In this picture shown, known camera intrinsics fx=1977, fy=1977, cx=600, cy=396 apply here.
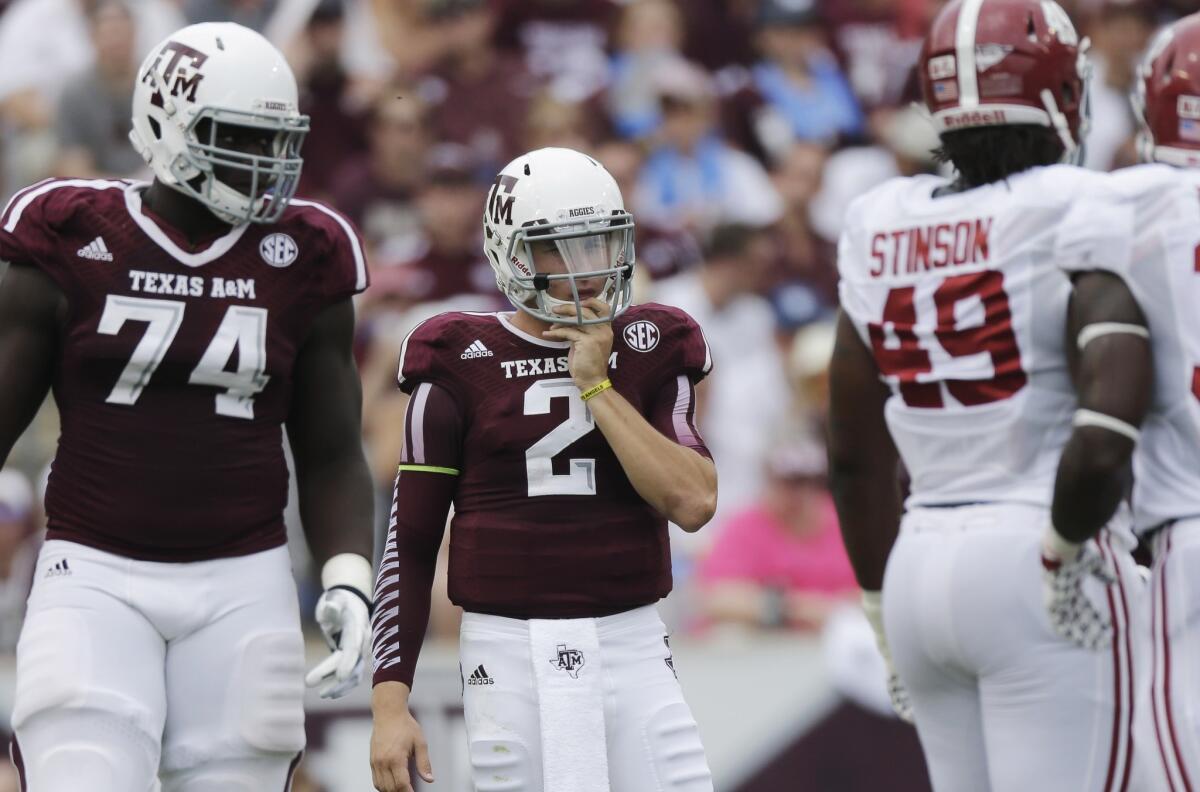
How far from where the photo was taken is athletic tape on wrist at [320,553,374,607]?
4.52 metres

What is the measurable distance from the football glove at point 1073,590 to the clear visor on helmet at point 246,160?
6.08 feet

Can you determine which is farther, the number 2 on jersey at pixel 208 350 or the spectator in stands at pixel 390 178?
the spectator in stands at pixel 390 178

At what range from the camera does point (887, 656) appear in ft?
16.0

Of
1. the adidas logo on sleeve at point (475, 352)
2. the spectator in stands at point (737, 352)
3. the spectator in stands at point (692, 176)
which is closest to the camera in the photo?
the adidas logo on sleeve at point (475, 352)

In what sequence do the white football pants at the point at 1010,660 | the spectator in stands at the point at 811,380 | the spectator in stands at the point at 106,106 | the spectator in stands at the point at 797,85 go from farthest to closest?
the spectator in stands at the point at 797,85
the spectator in stands at the point at 106,106
the spectator in stands at the point at 811,380
the white football pants at the point at 1010,660

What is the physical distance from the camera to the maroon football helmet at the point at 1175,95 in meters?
4.44

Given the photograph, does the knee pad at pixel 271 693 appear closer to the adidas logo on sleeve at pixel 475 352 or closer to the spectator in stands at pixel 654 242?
the adidas logo on sleeve at pixel 475 352

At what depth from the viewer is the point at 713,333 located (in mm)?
9258

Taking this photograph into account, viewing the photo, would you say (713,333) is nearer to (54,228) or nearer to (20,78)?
(20,78)

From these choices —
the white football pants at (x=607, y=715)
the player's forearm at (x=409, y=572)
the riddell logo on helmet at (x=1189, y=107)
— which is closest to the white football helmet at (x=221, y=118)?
the player's forearm at (x=409, y=572)

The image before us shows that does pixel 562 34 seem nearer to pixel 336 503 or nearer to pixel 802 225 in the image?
pixel 802 225

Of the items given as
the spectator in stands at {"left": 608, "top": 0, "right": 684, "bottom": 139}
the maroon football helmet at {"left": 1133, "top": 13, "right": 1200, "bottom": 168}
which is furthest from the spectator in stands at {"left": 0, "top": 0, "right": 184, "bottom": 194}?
the maroon football helmet at {"left": 1133, "top": 13, "right": 1200, "bottom": 168}

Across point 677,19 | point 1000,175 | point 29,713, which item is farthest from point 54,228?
point 677,19

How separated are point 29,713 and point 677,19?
7.54m
